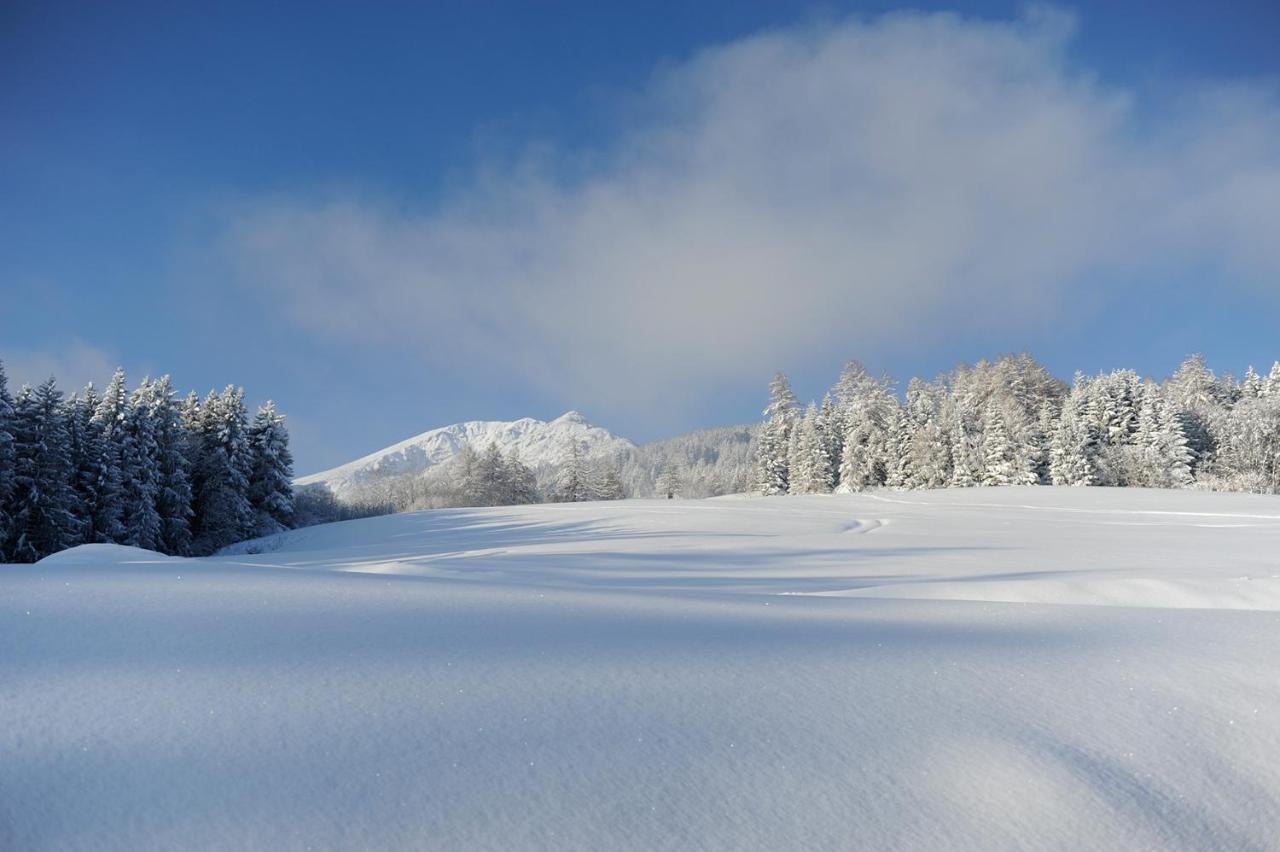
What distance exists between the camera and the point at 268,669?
2115mm

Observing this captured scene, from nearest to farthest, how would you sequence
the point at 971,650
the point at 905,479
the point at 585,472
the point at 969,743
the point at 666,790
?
1. the point at 666,790
2. the point at 969,743
3. the point at 971,650
4. the point at 905,479
5. the point at 585,472

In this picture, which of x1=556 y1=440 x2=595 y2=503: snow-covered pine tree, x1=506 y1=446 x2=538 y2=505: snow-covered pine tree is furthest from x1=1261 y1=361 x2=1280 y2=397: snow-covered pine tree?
x1=506 y1=446 x2=538 y2=505: snow-covered pine tree

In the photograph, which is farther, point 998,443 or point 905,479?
point 905,479

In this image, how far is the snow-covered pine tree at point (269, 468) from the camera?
109 ft

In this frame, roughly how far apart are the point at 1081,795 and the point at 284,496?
37637 mm

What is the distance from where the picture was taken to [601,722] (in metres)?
1.89

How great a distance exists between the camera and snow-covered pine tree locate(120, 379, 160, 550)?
85.5ft

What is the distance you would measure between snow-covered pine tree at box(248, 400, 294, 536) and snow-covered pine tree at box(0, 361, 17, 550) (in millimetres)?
10750

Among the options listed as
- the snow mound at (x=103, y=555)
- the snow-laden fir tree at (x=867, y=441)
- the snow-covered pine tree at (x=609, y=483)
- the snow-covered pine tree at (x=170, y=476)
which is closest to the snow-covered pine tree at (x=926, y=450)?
the snow-laden fir tree at (x=867, y=441)

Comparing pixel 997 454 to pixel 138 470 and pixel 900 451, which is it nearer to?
pixel 900 451

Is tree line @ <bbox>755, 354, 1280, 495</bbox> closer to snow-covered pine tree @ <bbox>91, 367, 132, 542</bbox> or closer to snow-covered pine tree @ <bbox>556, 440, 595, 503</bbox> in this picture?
snow-covered pine tree @ <bbox>556, 440, 595, 503</bbox>

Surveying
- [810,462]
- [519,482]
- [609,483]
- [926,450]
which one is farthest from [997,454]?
[519,482]

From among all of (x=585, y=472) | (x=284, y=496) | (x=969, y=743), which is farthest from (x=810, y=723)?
(x=585, y=472)

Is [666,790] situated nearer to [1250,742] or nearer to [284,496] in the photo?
[1250,742]
